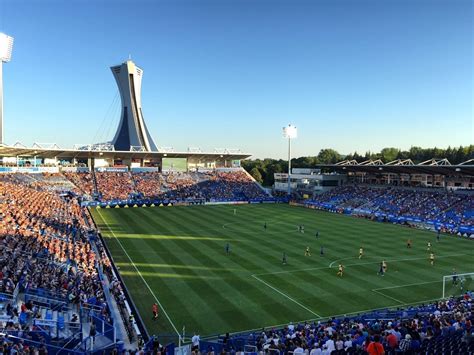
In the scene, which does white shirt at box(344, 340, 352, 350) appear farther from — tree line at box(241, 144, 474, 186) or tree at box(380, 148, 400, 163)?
tree at box(380, 148, 400, 163)

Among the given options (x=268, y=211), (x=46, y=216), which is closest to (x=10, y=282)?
(x=46, y=216)

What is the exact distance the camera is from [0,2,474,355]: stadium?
15.1 m

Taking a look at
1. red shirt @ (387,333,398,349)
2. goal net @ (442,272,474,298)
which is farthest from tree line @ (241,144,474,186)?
red shirt @ (387,333,398,349)

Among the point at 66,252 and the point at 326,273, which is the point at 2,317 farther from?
the point at 326,273

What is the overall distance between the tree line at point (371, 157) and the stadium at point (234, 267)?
5288 cm

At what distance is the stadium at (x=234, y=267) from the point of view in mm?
15141

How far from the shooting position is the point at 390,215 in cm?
5775

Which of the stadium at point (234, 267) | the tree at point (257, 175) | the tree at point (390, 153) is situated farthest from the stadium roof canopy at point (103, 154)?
the tree at point (390, 153)

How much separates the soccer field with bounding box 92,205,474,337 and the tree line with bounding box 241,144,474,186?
76840 millimetres

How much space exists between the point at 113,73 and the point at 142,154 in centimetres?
2166

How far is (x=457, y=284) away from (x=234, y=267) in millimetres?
15331

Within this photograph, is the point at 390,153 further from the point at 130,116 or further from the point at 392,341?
the point at 392,341

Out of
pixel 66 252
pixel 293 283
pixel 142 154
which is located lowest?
pixel 293 283

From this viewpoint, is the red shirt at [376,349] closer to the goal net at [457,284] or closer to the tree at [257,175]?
the goal net at [457,284]
